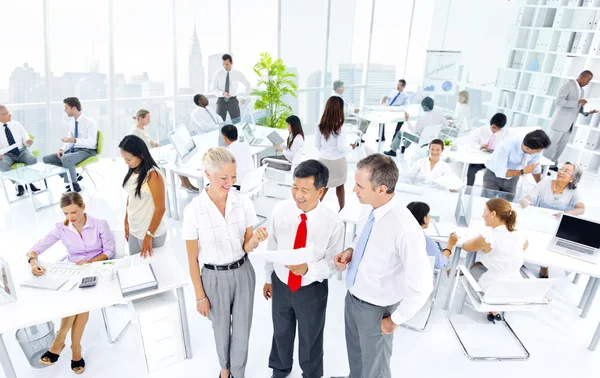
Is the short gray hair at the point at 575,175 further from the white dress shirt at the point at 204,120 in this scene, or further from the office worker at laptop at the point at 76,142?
the office worker at laptop at the point at 76,142

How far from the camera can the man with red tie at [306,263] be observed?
2.20m

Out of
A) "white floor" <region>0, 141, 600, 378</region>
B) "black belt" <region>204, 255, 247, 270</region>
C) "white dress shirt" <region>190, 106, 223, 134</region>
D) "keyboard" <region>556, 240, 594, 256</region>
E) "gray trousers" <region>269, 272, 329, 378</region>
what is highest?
"white dress shirt" <region>190, 106, 223, 134</region>

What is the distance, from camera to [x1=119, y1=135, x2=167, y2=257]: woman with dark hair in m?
2.89

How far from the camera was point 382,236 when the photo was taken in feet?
6.72

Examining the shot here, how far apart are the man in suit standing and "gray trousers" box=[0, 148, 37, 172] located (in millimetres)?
8610

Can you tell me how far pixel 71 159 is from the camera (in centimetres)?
571

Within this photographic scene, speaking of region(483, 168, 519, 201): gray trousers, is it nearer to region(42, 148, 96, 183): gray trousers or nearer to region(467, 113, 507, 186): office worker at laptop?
region(467, 113, 507, 186): office worker at laptop

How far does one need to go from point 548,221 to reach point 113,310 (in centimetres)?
412

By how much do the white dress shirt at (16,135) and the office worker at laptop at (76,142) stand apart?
361 millimetres

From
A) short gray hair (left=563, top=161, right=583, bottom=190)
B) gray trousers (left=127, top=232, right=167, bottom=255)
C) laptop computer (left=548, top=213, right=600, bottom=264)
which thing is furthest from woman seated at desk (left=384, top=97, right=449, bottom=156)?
gray trousers (left=127, top=232, right=167, bottom=255)

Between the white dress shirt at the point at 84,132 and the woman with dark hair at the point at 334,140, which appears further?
the white dress shirt at the point at 84,132

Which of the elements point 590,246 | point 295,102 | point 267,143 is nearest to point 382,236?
point 590,246

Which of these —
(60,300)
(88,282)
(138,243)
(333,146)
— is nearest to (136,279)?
(88,282)

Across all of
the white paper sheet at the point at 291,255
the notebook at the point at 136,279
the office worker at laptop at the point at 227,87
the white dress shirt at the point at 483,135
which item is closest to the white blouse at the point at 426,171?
the white dress shirt at the point at 483,135
